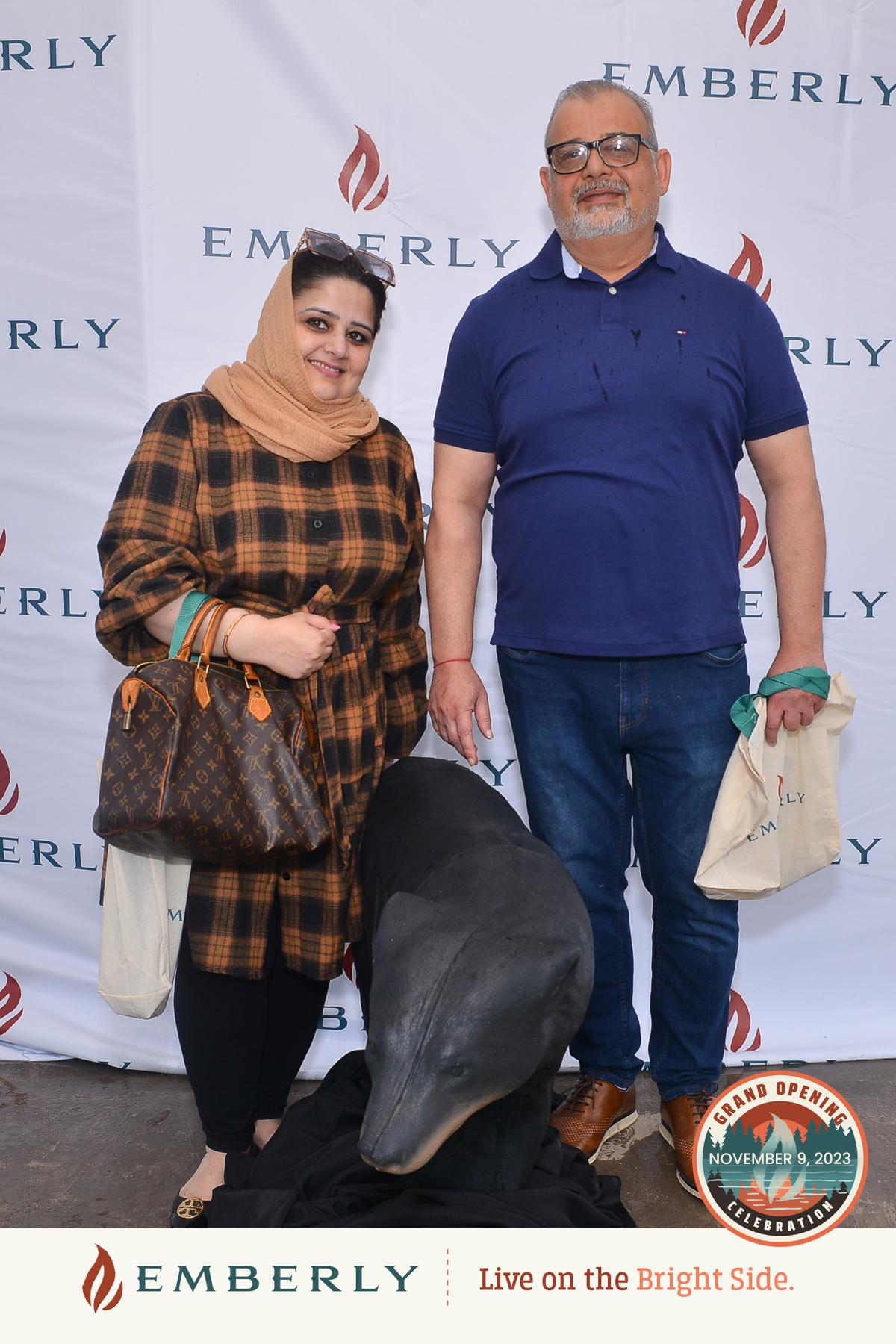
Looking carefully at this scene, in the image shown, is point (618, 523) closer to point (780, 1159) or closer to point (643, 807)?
point (643, 807)

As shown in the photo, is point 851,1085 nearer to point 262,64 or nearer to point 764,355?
point 764,355

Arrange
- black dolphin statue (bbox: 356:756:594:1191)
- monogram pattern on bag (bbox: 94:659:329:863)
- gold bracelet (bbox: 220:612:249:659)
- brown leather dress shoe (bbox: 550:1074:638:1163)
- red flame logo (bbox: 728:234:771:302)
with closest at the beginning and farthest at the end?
black dolphin statue (bbox: 356:756:594:1191)
monogram pattern on bag (bbox: 94:659:329:863)
gold bracelet (bbox: 220:612:249:659)
brown leather dress shoe (bbox: 550:1074:638:1163)
red flame logo (bbox: 728:234:771:302)

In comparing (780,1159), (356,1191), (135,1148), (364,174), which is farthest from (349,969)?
(364,174)

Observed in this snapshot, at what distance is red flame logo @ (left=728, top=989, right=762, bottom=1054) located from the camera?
280 centimetres

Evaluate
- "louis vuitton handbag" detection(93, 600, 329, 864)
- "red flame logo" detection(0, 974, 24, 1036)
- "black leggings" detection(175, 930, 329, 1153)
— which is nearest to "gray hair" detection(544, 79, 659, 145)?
"louis vuitton handbag" detection(93, 600, 329, 864)

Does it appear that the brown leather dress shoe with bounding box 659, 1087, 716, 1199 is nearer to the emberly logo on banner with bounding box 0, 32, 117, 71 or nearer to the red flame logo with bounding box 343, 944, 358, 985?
the red flame logo with bounding box 343, 944, 358, 985

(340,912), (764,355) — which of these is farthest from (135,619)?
(764,355)

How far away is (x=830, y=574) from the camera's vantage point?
2.67 meters

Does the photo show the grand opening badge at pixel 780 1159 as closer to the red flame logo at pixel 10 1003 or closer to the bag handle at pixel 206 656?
the bag handle at pixel 206 656

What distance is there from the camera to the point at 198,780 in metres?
1.63

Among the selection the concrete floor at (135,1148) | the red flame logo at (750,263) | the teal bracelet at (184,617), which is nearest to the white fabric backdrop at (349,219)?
the red flame logo at (750,263)

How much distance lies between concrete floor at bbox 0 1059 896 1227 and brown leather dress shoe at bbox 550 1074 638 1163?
0.08 metres

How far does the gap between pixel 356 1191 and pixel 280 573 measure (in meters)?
0.90

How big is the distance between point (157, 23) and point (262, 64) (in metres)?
0.23
